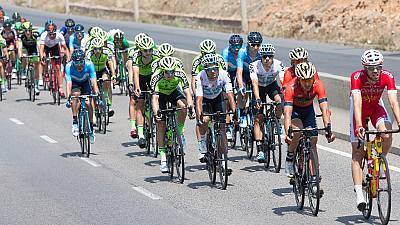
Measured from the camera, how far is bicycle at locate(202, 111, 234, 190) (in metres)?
15.7

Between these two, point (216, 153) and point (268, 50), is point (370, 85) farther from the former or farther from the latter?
point (268, 50)

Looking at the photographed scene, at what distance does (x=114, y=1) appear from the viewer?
78062mm

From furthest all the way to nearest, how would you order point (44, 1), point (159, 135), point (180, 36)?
point (44, 1)
point (180, 36)
point (159, 135)

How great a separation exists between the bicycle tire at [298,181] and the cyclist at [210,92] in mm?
1689

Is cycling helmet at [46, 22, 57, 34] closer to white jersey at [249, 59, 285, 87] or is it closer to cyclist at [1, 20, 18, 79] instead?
cyclist at [1, 20, 18, 79]

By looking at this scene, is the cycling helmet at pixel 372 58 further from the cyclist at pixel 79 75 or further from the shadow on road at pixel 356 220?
the cyclist at pixel 79 75

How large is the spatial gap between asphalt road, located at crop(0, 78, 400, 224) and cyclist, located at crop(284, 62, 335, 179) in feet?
2.48

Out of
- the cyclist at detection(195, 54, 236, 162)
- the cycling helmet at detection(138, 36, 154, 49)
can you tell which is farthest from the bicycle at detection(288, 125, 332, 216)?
the cycling helmet at detection(138, 36, 154, 49)

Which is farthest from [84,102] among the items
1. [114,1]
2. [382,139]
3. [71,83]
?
[114,1]

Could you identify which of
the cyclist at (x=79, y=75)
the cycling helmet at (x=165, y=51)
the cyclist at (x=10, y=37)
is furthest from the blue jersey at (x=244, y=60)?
the cyclist at (x=10, y=37)

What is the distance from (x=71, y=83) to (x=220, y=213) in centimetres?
684

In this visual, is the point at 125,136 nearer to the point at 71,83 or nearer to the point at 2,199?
the point at 71,83

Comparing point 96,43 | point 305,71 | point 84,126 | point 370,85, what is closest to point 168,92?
point 84,126

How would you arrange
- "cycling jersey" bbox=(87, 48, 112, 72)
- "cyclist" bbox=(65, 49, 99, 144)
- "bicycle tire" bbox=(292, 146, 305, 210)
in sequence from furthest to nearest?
"cycling jersey" bbox=(87, 48, 112, 72) → "cyclist" bbox=(65, 49, 99, 144) → "bicycle tire" bbox=(292, 146, 305, 210)
